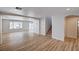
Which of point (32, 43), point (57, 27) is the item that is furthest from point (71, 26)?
point (32, 43)

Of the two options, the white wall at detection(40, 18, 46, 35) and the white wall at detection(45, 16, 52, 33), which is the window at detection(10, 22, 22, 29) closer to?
the white wall at detection(40, 18, 46, 35)

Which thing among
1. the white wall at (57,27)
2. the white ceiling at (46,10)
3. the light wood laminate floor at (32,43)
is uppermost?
the white ceiling at (46,10)

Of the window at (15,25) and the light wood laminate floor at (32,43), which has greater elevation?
the window at (15,25)

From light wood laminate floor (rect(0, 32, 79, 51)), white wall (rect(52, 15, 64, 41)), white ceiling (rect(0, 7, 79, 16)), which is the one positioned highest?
white ceiling (rect(0, 7, 79, 16))

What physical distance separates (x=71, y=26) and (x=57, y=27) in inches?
13.0

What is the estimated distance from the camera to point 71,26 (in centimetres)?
249

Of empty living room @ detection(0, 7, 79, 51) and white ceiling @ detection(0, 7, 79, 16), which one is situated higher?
white ceiling @ detection(0, 7, 79, 16)

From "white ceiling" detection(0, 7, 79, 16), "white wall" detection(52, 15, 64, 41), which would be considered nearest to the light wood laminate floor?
"white wall" detection(52, 15, 64, 41)

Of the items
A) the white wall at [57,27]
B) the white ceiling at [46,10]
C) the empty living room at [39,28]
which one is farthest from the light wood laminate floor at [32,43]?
the white ceiling at [46,10]

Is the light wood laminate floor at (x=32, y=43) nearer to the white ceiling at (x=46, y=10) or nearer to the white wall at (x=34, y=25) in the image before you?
the white wall at (x=34, y=25)

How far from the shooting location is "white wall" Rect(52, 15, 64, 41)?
8.17ft

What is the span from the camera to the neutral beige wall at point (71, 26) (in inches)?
96.1

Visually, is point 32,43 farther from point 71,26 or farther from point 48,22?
point 71,26
